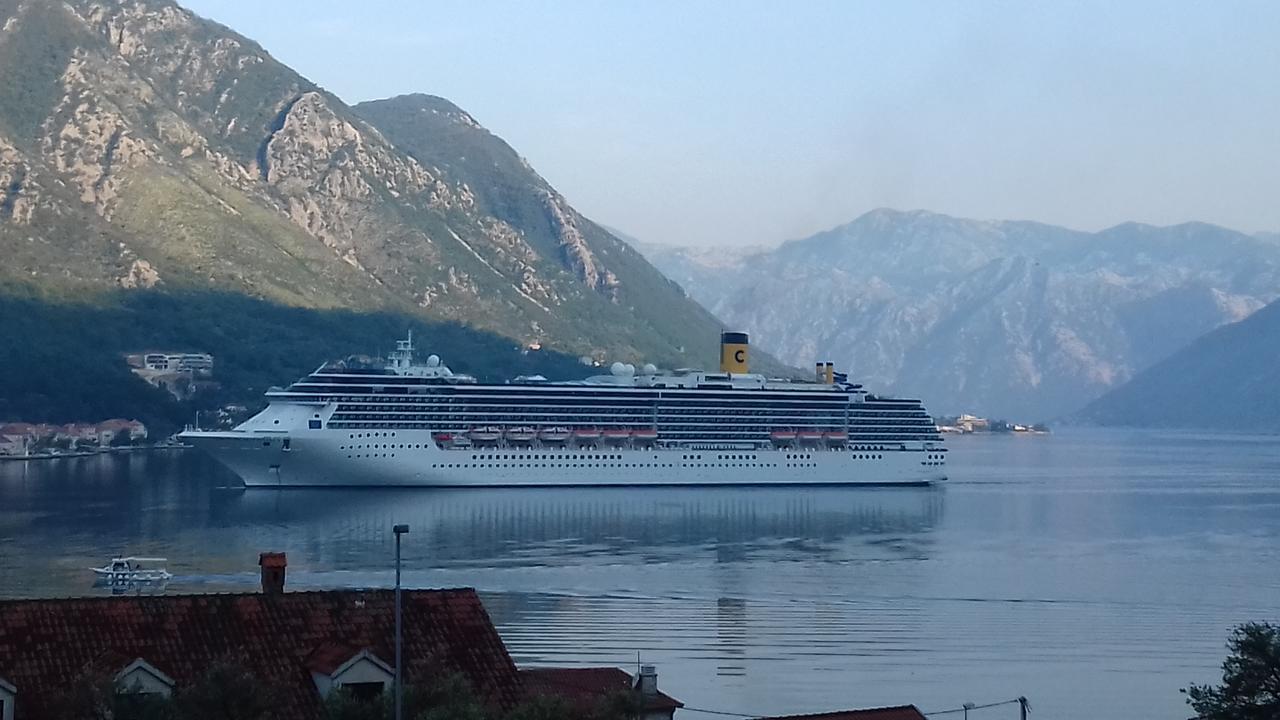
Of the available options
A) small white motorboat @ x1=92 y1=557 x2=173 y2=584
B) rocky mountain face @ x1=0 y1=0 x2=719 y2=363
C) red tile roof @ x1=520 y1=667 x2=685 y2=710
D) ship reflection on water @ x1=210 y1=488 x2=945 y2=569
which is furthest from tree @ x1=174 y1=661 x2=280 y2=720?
rocky mountain face @ x1=0 y1=0 x2=719 y2=363

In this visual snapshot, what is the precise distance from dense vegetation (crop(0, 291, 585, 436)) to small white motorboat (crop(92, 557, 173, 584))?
9328 cm

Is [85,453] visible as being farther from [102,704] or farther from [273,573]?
[102,704]

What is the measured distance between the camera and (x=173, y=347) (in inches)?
6245

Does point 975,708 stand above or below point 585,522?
below

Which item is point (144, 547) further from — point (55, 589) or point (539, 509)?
point (539, 509)

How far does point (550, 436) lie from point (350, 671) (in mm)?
80177

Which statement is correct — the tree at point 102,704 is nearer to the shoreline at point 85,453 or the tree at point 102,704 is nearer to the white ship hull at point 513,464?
the white ship hull at point 513,464

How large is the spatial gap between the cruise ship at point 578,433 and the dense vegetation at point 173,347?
166ft

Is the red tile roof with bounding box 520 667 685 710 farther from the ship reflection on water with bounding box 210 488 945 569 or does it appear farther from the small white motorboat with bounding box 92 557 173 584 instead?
the ship reflection on water with bounding box 210 488 945 569

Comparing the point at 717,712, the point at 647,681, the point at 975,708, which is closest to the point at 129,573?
the point at 717,712

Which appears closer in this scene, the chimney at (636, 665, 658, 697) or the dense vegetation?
the chimney at (636, 665, 658, 697)

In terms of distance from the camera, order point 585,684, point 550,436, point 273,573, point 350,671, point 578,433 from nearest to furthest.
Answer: point 350,671
point 273,573
point 585,684
point 550,436
point 578,433

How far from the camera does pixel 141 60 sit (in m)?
199

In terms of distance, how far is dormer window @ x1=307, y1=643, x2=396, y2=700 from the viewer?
16.1m
